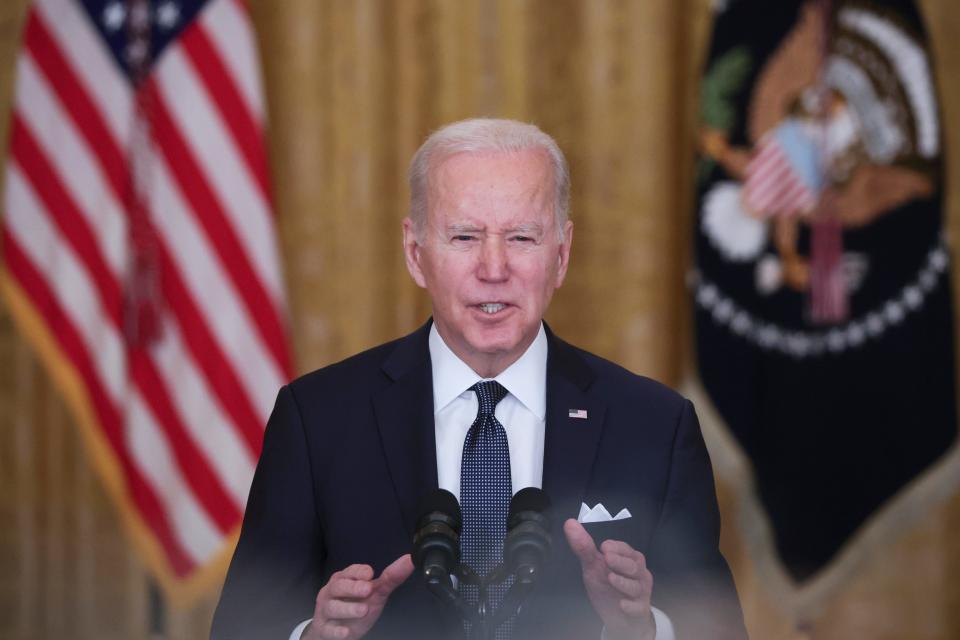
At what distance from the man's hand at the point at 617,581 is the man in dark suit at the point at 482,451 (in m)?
0.14

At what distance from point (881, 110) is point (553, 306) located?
4.01 ft

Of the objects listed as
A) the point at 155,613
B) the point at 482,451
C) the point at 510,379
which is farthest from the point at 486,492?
the point at 155,613

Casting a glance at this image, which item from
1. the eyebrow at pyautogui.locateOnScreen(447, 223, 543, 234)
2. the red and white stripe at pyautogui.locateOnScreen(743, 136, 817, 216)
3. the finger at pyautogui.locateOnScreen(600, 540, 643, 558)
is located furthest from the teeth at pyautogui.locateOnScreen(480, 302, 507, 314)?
the red and white stripe at pyautogui.locateOnScreen(743, 136, 817, 216)

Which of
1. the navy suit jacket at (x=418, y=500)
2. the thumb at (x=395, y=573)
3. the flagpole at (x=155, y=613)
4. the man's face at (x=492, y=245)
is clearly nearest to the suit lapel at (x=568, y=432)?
the navy suit jacket at (x=418, y=500)

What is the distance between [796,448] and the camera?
3.68 meters

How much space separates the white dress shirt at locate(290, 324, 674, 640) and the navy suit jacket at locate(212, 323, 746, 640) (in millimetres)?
21

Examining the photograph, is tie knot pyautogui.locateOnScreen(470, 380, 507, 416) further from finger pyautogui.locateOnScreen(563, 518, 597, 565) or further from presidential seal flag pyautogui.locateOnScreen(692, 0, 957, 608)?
presidential seal flag pyautogui.locateOnScreen(692, 0, 957, 608)

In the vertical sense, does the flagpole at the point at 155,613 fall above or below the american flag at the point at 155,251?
below

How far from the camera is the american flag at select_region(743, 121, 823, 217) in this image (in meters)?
3.62

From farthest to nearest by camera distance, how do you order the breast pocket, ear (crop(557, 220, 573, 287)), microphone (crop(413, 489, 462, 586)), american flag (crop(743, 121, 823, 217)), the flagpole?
the flagpole, american flag (crop(743, 121, 823, 217)), ear (crop(557, 220, 573, 287)), the breast pocket, microphone (crop(413, 489, 462, 586))

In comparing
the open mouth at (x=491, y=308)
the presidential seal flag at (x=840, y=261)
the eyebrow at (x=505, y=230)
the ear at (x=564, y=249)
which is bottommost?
the presidential seal flag at (x=840, y=261)

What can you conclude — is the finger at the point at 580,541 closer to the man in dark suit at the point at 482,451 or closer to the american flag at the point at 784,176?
the man in dark suit at the point at 482,451

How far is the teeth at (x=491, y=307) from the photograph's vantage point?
1.53 m

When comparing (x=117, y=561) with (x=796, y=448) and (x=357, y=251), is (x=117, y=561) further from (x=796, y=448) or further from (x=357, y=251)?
(x=796, y=448)
